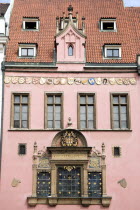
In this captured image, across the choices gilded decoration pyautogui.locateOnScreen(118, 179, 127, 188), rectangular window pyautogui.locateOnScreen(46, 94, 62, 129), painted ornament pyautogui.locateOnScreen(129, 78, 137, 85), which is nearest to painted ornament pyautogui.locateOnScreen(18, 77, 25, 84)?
rectangular window pyautogui.locateOnScreen(46, 94, 62, 129)

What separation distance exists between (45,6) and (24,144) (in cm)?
1173

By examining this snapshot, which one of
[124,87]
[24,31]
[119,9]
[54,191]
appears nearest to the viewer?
[54,191]

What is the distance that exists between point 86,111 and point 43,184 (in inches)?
200

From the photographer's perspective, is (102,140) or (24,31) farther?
(24,31)

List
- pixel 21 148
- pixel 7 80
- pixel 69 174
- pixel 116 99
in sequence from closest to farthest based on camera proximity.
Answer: pixel 69 174 < pixel 21 148 < pixel 7 80 < pixel 116 99

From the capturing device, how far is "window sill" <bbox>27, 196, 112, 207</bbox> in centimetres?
2520

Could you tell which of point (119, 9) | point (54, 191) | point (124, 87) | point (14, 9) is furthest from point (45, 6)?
point (54, 191)

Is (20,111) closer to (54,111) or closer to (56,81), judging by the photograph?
(54,111)

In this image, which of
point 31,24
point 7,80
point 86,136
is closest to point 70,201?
point 86,136

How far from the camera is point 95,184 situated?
84.4 ft

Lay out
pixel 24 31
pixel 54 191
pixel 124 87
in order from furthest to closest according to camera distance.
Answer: pixel 24 31
pixel 124 87
pixel 54 191

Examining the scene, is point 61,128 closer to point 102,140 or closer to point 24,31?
point 102,140

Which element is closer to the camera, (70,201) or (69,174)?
→ (70,201)

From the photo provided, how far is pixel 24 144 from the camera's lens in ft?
85.9
